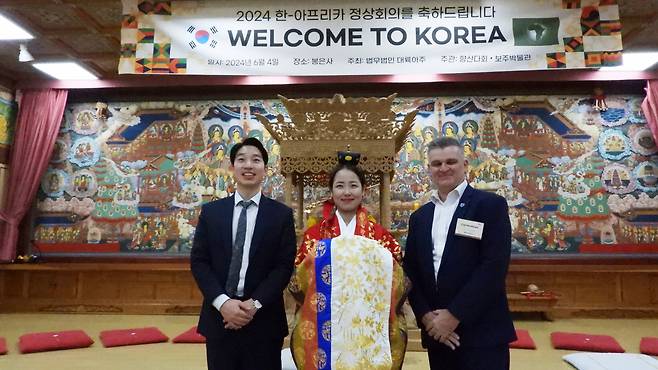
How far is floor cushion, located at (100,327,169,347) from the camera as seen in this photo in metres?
4.16

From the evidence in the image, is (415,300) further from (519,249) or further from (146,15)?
(519,249)

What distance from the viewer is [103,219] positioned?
6.32 m

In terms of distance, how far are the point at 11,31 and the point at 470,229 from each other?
5.62 meters

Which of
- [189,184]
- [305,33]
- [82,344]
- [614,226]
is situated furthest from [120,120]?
[614,226]

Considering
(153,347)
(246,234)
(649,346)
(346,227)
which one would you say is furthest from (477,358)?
(649,346)

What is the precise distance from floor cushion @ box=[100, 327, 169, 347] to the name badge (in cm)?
357

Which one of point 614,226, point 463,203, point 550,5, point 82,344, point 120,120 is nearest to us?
point 463,203

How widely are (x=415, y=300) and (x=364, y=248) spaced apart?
35cm

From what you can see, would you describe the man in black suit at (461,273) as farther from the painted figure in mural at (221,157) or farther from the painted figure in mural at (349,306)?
the painted figure in mural at (221,157)

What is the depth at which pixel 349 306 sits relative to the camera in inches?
74.1

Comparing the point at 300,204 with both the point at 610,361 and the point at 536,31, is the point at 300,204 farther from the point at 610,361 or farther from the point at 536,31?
the point at 610,361

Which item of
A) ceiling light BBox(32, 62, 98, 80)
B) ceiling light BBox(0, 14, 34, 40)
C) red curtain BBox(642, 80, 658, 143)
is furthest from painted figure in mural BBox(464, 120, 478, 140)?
ceiling light BBox(0, 14, 34, 40)

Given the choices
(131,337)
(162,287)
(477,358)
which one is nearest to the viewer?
(477,358)

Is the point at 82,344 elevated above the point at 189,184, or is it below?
below
